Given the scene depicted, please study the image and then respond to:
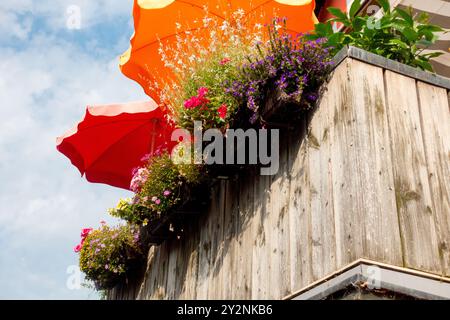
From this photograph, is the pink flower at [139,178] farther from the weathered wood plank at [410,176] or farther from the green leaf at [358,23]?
the weathered wood plank at [410,176]

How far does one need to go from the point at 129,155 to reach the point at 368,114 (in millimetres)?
5401

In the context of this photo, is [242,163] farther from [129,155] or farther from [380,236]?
[129,155]

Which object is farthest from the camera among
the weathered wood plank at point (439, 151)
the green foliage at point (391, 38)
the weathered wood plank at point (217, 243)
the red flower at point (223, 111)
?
the weathered wood plank at point (217, 243)

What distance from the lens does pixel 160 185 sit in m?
5.69

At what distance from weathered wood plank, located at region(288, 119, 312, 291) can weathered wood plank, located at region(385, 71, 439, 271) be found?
0.62m

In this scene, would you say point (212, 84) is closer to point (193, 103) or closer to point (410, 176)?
point (193, 103)

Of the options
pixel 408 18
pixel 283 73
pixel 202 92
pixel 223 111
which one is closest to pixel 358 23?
pixel 408 18

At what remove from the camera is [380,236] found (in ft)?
11.0

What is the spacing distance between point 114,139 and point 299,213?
193 inches

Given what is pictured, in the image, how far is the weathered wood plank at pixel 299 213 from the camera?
3818 mm

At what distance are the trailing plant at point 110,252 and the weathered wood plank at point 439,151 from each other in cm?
397

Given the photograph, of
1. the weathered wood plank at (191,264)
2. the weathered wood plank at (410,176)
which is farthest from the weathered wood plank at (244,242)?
the weathered wood plank at (410,176)
